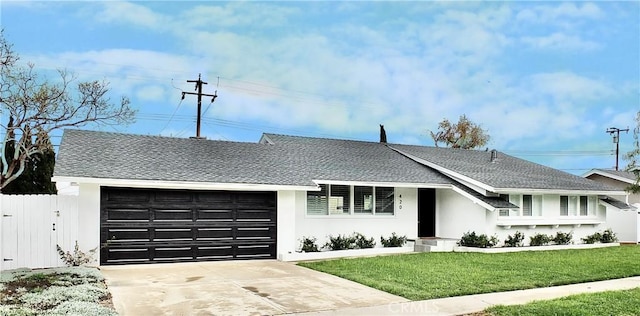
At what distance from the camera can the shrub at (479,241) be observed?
55.8ft

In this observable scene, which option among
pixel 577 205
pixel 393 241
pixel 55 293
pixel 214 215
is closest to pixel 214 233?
pixel 214 215

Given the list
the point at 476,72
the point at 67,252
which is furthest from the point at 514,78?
the point at 67,252

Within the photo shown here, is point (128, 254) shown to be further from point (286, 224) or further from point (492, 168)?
point (492, 168)

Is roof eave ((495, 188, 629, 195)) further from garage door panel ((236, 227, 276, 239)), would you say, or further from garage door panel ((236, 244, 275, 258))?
garage door panel ((236, 244, 275, 258))

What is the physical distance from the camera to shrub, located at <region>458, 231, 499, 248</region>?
55.8 feet

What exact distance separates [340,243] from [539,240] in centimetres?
742

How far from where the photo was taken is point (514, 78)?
25906 mm

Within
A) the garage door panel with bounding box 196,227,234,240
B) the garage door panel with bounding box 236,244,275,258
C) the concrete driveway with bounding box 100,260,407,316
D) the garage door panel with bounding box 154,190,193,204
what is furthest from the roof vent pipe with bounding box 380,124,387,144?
the concrete driveway with bounding box 100,260,407,316

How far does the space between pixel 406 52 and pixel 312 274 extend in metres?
12.8

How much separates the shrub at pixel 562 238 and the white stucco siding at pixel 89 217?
601 inches

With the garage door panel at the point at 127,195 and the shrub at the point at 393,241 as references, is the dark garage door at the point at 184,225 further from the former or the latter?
the shrub at the point at 393,241

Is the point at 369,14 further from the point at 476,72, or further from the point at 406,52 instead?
the point at 476,72

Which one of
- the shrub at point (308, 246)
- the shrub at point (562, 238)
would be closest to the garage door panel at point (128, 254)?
the shrub at point (308, 246)

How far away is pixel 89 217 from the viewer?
12594 millimetres
